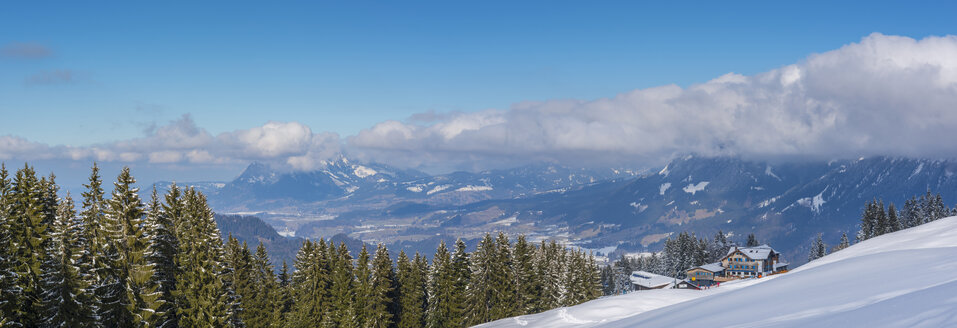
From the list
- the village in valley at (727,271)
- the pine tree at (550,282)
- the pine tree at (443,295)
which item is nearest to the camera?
the pine tree at (443,295)

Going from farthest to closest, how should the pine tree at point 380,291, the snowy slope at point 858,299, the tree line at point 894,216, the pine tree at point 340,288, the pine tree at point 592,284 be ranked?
the tree line at point 894,216, the pine tree at point 592,284, the pine tree at point 380,291, the pine tree at point 340,288, the snowy slope at point 858,299

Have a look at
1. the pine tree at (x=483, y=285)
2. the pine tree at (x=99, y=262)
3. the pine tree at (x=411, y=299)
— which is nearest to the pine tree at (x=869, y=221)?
the pine tree at (x=483, y=285)

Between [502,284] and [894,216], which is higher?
[894,216]

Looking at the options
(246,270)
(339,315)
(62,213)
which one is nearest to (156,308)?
(62,213)

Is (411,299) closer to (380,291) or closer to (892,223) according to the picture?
(380,291)

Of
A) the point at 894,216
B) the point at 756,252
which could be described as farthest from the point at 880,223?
the point at 756,252

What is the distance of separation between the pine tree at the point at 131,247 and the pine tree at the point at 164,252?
39.0 inches

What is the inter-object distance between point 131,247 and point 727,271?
417 feet

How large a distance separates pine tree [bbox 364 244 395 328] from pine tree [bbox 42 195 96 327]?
32.0 metres

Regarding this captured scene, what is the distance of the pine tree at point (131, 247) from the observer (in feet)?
102

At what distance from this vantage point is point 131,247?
31.3 m

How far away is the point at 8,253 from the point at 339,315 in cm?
3368

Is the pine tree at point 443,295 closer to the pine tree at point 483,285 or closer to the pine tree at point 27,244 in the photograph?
the pine tree at point 483,285

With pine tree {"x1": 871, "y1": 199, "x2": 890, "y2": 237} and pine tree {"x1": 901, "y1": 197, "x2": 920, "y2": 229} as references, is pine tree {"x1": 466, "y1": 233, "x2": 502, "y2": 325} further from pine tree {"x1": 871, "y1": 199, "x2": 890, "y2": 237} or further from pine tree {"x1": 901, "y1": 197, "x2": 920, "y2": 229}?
pine tree {"x1": 901, "y1": 197, "x2": 920, "y2": 229}
